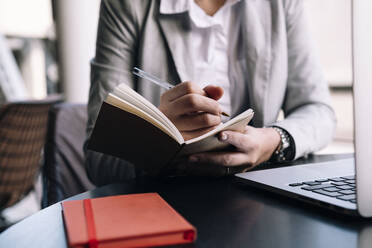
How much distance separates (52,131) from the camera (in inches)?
40.1

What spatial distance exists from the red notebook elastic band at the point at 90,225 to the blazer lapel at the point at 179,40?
0.61 meters

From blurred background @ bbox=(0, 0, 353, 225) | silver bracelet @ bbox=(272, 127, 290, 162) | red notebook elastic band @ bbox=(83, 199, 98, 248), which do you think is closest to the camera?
red notebook elastic band @ bbox=(83, 199, 98, 248)

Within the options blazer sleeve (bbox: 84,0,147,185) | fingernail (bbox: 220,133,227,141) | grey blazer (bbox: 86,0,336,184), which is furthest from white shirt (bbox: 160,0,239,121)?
fingernail (bbox: 220,133,227,141)

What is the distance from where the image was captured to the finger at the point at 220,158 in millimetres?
673

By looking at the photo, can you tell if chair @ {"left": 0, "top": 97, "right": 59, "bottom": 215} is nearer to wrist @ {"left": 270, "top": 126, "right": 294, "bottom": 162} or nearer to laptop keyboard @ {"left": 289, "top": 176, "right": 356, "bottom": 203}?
wrist @ {"left": 270, "top": 126, "right": 294, "bottom": 162}

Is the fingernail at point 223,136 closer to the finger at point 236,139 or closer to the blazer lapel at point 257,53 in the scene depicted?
the finger at point 236,139

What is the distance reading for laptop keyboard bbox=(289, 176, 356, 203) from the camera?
0.49 m

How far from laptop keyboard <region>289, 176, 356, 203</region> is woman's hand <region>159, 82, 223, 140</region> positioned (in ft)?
0.64

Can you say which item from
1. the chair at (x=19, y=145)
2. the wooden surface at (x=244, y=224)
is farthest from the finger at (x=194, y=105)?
the chair at (x=19, y=145)

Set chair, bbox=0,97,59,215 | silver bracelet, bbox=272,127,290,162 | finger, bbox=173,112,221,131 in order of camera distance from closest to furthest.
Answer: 1. finger, bbox=173,112,221,131
2. silver bracelet, bbox=272,127,290,162
3. chair, bbox=0,97,59,215

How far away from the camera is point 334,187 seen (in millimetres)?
528

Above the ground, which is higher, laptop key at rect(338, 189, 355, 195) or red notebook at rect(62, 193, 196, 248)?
red notebook at rect(62, 193, 196, 248)

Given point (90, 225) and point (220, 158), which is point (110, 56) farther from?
point (90, 225)

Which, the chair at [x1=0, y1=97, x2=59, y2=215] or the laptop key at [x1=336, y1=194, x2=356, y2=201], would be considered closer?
the laptop key at [x1=336, y1=194, x2=356, y2=201]
